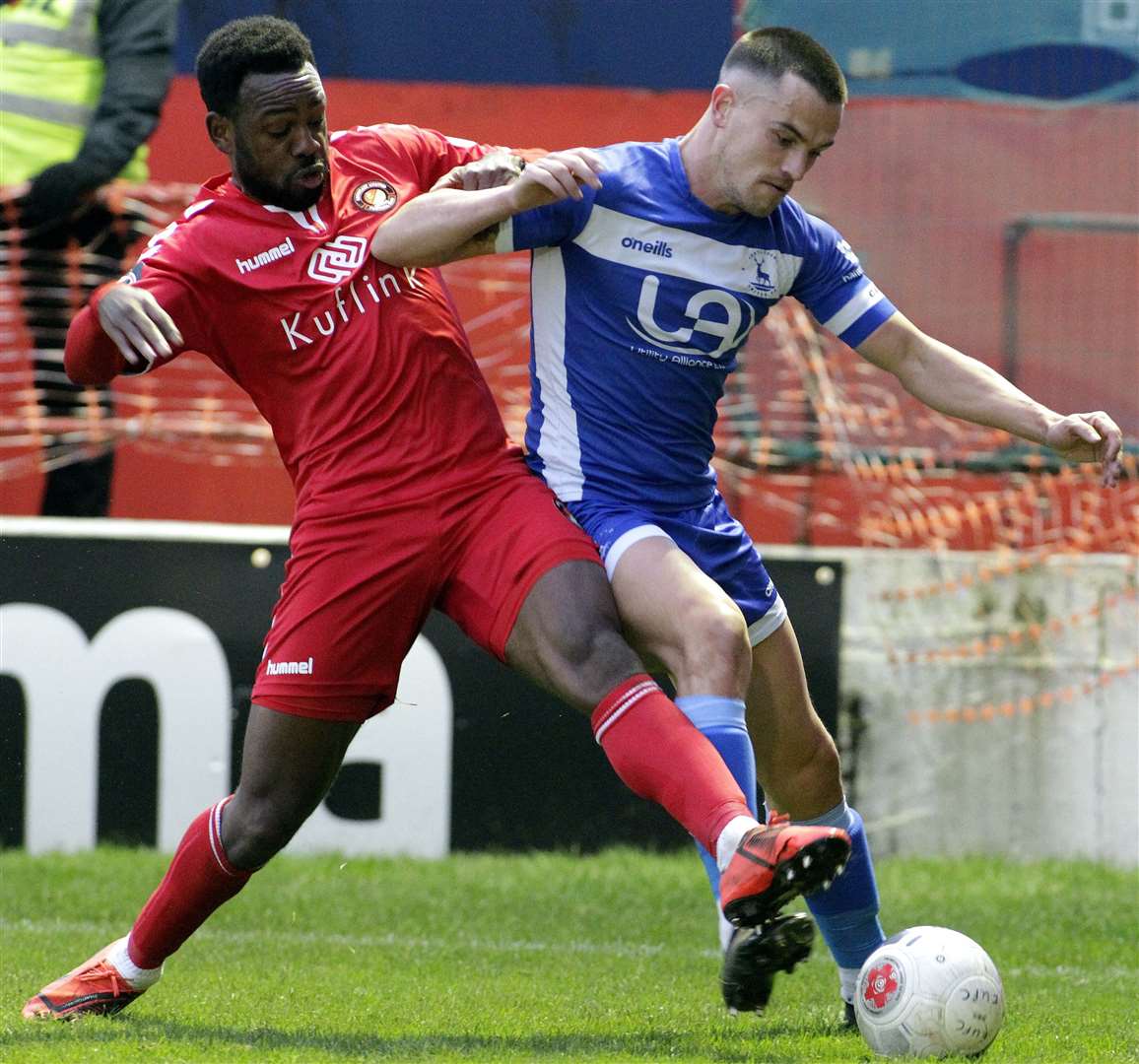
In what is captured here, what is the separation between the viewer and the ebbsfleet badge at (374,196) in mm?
4742

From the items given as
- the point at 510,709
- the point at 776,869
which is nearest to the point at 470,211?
the point at 776,869

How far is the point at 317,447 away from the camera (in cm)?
465

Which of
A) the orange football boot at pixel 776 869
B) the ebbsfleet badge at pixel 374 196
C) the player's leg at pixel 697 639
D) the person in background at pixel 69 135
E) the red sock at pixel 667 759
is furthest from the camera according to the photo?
the person in background at pixel 69 135

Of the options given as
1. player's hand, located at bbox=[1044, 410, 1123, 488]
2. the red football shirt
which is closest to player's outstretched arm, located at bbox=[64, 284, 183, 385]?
the red football shirt

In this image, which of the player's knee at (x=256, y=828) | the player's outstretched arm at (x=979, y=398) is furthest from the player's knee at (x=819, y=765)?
the player's knee at (x=256, y=828)

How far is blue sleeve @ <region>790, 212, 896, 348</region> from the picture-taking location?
4723 millimetres

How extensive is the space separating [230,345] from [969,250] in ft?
16.5

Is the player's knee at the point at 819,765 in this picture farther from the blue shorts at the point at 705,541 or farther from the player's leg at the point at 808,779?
the blue shorts at the point at 705,541

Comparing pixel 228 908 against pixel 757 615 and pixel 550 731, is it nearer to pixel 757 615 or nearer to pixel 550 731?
pixel 550 731

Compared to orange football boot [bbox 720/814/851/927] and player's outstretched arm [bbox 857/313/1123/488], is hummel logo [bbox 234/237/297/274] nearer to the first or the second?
player's outstretched arm [bbox 857/313/1123/488]

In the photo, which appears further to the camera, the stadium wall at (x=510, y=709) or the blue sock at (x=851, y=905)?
the stadium wall at (x=510, y=709)

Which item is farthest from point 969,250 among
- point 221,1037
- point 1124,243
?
point 221,1037

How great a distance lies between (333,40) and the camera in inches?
370

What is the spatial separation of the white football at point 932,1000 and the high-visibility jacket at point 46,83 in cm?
560
